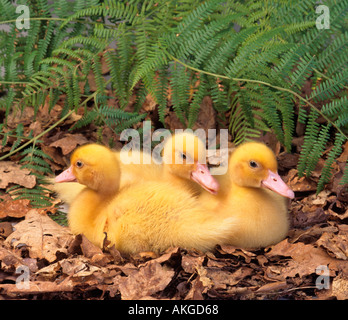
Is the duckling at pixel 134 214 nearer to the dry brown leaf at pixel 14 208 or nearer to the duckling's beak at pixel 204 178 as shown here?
the duckling's beak at pixel 204 178

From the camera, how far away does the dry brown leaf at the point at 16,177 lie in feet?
10.0

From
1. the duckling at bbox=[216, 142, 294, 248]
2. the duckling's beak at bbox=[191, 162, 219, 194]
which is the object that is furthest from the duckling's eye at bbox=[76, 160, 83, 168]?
the duckling at bbox=[216, 142, 294, 248]

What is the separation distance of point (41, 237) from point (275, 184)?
1.20 meters

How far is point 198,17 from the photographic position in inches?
114

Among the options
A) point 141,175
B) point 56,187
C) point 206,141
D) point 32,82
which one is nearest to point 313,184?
point 206,141

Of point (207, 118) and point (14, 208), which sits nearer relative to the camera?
point (14, 208)

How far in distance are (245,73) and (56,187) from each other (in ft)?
4.31

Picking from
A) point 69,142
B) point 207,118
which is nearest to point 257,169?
point 207,118

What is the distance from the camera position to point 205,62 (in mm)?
2930

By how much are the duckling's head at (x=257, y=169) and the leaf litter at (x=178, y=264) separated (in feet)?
0.92

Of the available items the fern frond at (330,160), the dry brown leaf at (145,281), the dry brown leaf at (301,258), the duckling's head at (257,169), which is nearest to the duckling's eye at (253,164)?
the duckling's head at (257,169)

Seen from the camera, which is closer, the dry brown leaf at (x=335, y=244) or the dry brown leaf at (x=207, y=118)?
the dry brown leaf at (x=335, y=244)

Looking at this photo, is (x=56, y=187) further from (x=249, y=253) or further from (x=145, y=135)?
(x=249, y=253)

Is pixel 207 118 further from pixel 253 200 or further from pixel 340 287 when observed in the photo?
pixel 340 287
